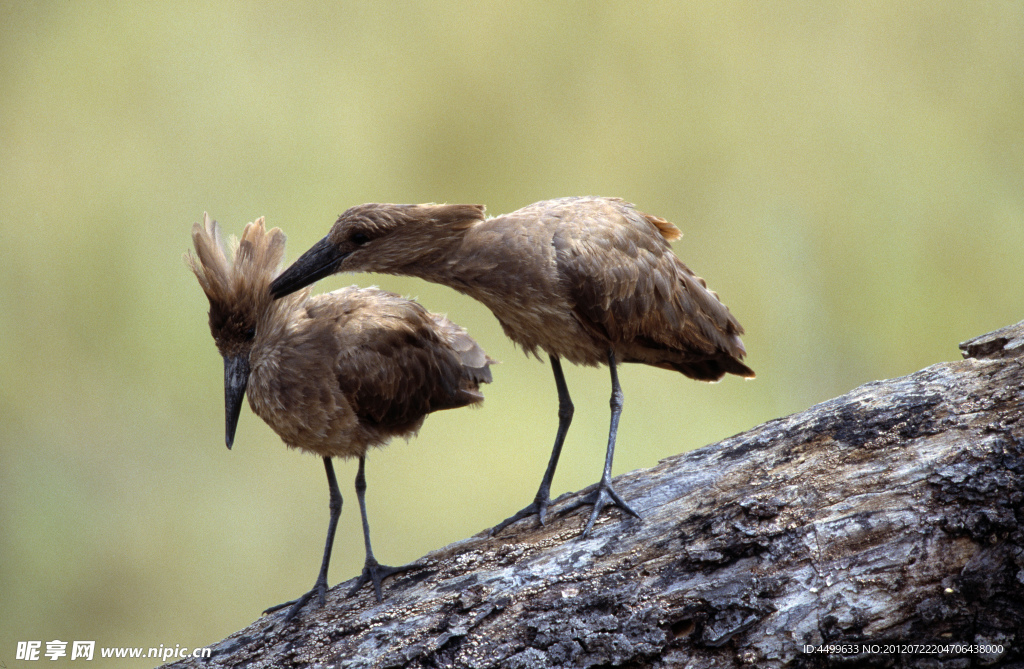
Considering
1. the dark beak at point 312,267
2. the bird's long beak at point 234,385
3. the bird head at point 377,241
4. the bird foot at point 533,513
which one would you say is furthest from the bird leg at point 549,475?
the bird's long beak at point 234,385

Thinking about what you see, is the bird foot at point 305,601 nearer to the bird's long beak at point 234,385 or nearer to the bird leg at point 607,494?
the bird's long beak at point 234,385

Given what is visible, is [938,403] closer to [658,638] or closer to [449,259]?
[658,638]

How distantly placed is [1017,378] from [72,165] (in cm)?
430

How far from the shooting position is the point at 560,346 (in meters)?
2.56

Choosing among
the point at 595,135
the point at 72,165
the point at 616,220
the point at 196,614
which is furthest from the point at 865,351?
the point at 72,165

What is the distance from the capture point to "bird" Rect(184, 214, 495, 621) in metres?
2.57

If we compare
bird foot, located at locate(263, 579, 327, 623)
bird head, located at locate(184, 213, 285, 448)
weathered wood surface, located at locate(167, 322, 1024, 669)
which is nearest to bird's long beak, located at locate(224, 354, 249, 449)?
bird head, located at locate(184, 213, 285, 448)

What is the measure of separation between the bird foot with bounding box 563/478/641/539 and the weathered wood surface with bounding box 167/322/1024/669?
0.11 ft

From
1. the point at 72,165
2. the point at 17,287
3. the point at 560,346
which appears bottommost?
the point at 560,346

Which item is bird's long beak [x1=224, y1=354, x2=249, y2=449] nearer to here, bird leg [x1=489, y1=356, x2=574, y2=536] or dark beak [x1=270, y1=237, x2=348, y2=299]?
dark beak [x1=270, y1=237, x2=348, y2=299]

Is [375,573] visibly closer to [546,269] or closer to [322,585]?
[322,585]

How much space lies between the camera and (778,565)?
203 cm

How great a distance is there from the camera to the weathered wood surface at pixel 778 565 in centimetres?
197

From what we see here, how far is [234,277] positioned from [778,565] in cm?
175
